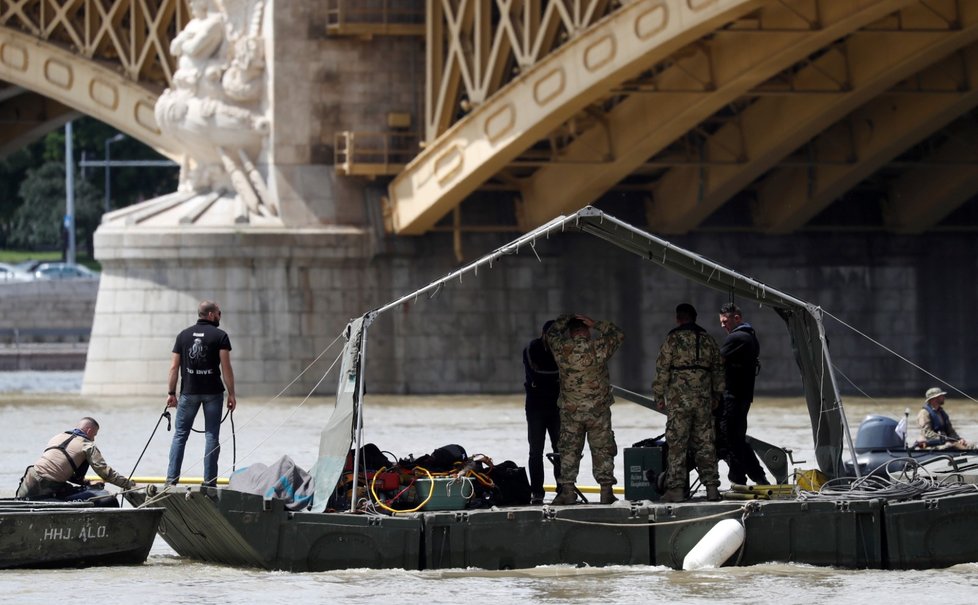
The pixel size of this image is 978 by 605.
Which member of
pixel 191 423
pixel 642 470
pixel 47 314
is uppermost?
pixel 47 314

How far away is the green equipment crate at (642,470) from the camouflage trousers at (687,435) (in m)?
0.36

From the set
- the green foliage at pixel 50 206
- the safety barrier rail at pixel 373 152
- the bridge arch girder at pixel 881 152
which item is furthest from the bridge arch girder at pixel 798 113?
the green foliage at pixel 50 206

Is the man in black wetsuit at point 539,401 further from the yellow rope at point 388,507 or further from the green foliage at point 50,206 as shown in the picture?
the green foliage at point 50,206

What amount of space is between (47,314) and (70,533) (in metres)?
48.6

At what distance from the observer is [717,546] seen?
16.4m

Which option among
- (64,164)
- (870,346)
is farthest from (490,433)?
(64,164)

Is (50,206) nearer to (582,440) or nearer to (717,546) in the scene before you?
(582,440)

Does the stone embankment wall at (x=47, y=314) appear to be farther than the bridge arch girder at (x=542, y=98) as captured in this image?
Yes

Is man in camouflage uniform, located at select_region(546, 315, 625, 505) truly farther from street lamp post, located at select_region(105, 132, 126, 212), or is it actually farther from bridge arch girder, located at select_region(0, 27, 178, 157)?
street lamp post, located at select_region(105, 132, 126, 212)

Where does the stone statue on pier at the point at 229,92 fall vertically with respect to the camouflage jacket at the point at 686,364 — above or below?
above

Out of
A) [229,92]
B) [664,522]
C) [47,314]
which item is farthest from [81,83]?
[664,522]

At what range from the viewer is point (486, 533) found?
54.7 feet

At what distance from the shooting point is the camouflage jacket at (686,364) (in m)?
17.4

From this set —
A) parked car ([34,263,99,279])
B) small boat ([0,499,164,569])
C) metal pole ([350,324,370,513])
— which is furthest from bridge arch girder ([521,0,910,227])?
parked car ([34,263,99,279])
